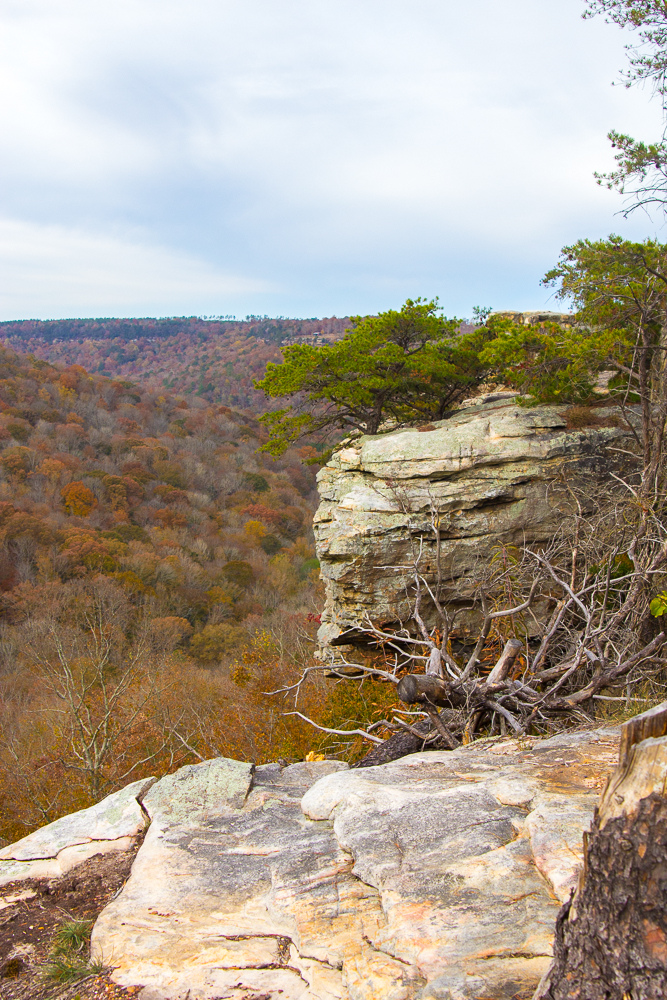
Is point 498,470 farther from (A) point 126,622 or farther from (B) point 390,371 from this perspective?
(A) point 126,622

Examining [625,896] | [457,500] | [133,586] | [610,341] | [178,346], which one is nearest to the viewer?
[625,896]

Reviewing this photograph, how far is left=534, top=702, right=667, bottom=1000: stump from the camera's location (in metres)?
1.71

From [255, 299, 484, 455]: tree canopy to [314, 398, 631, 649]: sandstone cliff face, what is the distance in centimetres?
224

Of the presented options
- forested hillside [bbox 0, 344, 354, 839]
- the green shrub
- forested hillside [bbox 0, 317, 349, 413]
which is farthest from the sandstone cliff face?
forested hillside [bbox 0, 317, 349, 413]

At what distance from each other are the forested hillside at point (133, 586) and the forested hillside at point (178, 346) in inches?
376

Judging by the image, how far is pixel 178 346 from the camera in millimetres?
90062

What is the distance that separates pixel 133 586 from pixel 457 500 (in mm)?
25103

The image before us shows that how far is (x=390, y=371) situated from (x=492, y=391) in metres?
2.51

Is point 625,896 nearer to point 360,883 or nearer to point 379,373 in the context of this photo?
point 360,883

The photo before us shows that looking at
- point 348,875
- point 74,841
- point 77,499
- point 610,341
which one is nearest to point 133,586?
point 77,499

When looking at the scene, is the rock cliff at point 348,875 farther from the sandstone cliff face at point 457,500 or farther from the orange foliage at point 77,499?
the orange foliage at point 77,499

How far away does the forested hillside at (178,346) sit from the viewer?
2921 inches

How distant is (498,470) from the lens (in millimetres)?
10203

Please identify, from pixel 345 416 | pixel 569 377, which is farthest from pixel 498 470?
pixel 345 416
